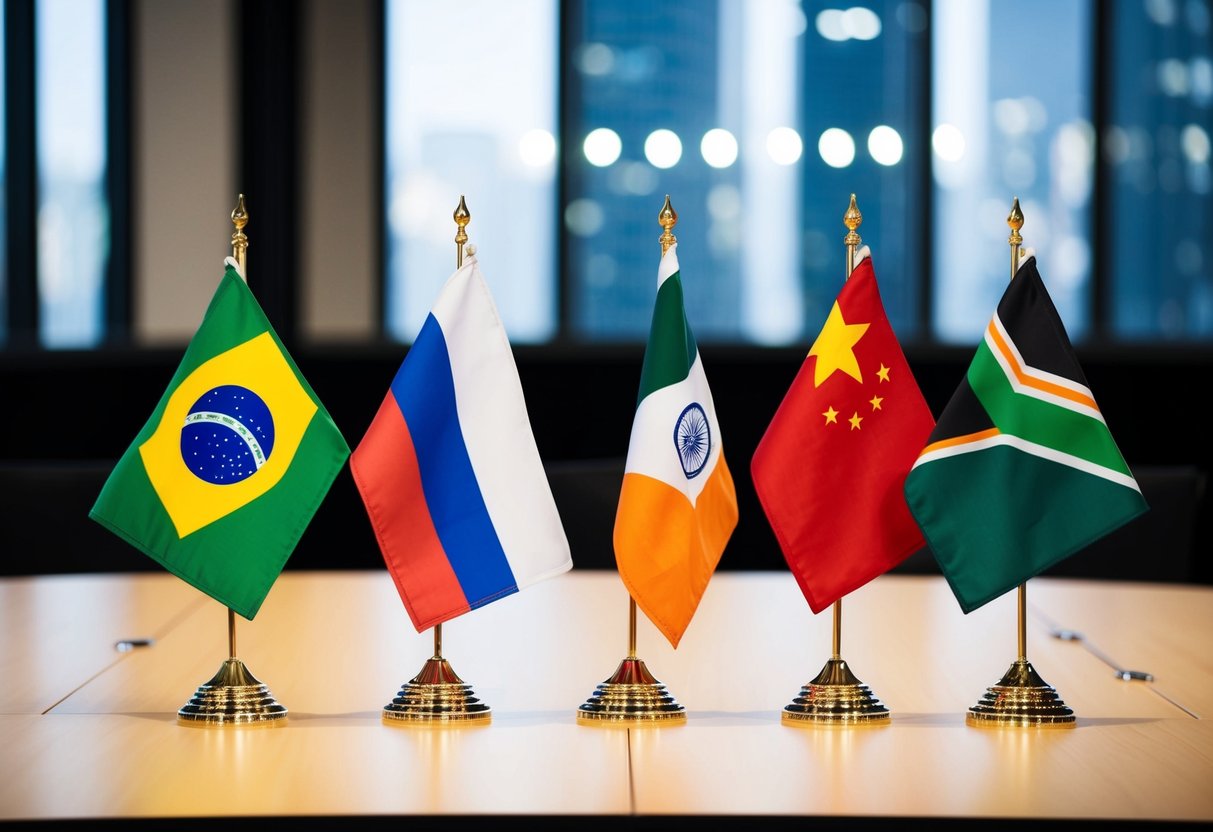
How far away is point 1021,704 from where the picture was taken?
1998 mm

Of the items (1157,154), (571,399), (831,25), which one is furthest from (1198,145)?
(571,399)

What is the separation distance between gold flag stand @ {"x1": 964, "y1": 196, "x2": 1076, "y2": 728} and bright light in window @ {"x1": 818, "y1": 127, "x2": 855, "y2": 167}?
5633mm

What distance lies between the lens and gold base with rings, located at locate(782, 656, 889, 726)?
1.97 meters

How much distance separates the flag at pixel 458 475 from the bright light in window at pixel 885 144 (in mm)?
5755

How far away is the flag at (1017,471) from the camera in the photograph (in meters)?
2.01

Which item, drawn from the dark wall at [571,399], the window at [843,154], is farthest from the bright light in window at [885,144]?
the dark wall at [571,399]

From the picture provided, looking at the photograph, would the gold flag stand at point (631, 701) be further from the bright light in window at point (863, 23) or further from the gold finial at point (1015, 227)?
the bright light in window at point (863, 23)

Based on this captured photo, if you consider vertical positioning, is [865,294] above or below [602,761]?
above

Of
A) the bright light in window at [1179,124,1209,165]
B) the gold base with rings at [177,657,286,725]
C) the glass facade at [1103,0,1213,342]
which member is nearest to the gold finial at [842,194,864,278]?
the gold base with rings at [177,657,286,725]

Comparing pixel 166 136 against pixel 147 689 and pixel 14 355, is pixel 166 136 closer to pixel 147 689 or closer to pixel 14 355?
pixel 14 355

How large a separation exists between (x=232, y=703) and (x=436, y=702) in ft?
0.84

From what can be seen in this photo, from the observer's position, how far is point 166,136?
7.35 metres

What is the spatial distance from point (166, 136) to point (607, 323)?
2204 millimetres

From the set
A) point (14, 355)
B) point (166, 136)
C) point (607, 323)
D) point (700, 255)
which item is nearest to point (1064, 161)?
point (700, 255)
